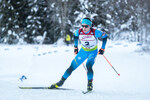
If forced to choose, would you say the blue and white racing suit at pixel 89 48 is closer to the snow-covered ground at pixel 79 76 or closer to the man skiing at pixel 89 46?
the man skiing at pixel 89 46

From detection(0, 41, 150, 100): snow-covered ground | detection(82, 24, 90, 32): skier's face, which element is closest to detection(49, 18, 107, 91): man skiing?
detection(82, 24, 90, 32): skier's face

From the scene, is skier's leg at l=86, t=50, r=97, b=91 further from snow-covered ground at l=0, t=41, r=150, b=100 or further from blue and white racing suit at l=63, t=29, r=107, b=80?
snow-covered ground at l=0, t=41, r=150, b=100

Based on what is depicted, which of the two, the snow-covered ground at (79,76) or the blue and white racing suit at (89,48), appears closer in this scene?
the snow-covered ground at (79,76)

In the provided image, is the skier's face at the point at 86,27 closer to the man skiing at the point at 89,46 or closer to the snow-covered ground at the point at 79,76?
the man skiing at the point at 89,46

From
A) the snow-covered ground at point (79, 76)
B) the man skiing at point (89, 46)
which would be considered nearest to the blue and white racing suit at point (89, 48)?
the man skiing at point (89, 46)

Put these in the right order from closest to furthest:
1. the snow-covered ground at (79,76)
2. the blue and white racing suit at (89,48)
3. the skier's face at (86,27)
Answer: the snow-covered ground at (79,76), the skier's face at (86,27), the blue and white racing suit at (89,48)

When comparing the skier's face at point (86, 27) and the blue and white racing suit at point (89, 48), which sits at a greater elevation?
the skier's face at point (86, 27)

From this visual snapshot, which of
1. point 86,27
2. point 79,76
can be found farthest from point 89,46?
point 79,76

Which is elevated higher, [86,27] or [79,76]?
[86,27]

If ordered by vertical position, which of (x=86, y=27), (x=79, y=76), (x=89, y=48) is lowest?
(x=79, y=76)

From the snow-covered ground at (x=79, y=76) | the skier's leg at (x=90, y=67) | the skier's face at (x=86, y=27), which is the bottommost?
the snow-covered ground at (x=79, y=76)

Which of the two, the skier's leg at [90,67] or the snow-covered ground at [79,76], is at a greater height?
the skier's leg at [90,67]

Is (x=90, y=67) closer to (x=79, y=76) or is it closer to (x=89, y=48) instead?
(x=89, y=48)

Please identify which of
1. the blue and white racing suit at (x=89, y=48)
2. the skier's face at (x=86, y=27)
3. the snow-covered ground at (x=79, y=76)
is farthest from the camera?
the blue and white racing suit at (x=89, y=48)
